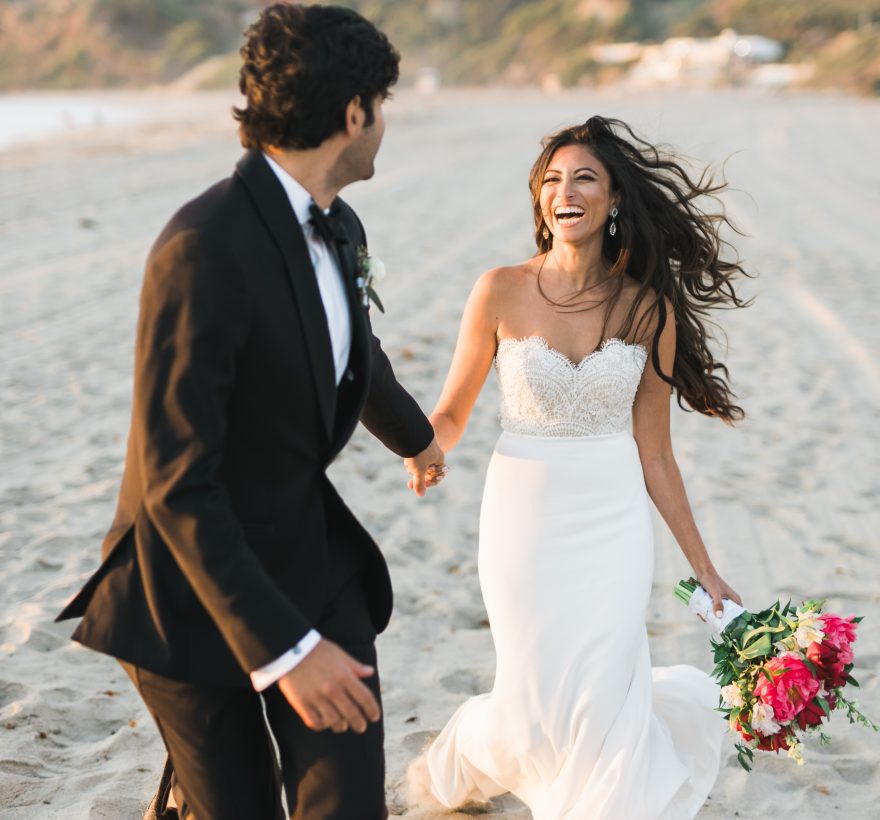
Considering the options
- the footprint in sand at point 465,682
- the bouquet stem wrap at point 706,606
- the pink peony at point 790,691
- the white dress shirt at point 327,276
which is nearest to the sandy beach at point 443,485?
the footprint in sand at point 465,682

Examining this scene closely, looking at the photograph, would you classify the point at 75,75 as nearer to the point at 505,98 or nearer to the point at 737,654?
the point at 505,98

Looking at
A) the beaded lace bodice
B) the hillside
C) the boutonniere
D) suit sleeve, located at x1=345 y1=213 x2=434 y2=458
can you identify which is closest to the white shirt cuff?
the boutonniere

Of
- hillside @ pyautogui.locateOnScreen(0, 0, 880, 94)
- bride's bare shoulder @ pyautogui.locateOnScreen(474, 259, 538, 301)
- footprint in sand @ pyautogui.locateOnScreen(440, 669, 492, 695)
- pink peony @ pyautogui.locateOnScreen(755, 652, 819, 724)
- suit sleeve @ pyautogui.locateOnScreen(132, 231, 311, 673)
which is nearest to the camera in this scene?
suit sleeve @ pyautogui.locateOnScreen(132, 231, 311, 673)

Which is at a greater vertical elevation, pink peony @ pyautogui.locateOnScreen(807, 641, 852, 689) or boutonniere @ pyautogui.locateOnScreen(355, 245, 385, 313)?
boutonniere @ pyautogui.locateOnScreen(355, 245, 385, 313)

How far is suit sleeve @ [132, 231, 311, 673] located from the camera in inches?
84.1

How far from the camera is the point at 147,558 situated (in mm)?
2309

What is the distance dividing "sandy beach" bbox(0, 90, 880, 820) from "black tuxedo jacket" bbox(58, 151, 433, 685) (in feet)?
4.36

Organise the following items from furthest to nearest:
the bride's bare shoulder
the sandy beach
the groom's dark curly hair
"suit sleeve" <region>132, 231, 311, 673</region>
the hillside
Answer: the hillside
the sandy beach
the bride's bare shoulder
the groom's dark curly hair
"suit sleeve" <region>132, 231, 311, 673</region>

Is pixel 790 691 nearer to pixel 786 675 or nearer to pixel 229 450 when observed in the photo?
pixel 786 675

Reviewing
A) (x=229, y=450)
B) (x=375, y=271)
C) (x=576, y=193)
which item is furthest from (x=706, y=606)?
(x=229, y=450)

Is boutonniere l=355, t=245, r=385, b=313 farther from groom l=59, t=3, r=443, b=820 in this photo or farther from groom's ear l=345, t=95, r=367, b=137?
groom's ear l=345, t=95, r=367, b=137

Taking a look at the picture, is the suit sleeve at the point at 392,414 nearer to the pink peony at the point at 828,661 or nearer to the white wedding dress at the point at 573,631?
the white wedding dress at the point at 573,631

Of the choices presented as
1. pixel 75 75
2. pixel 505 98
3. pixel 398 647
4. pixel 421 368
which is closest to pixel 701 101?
pixel 505 98

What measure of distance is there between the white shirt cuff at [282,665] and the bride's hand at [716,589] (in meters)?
1.68
